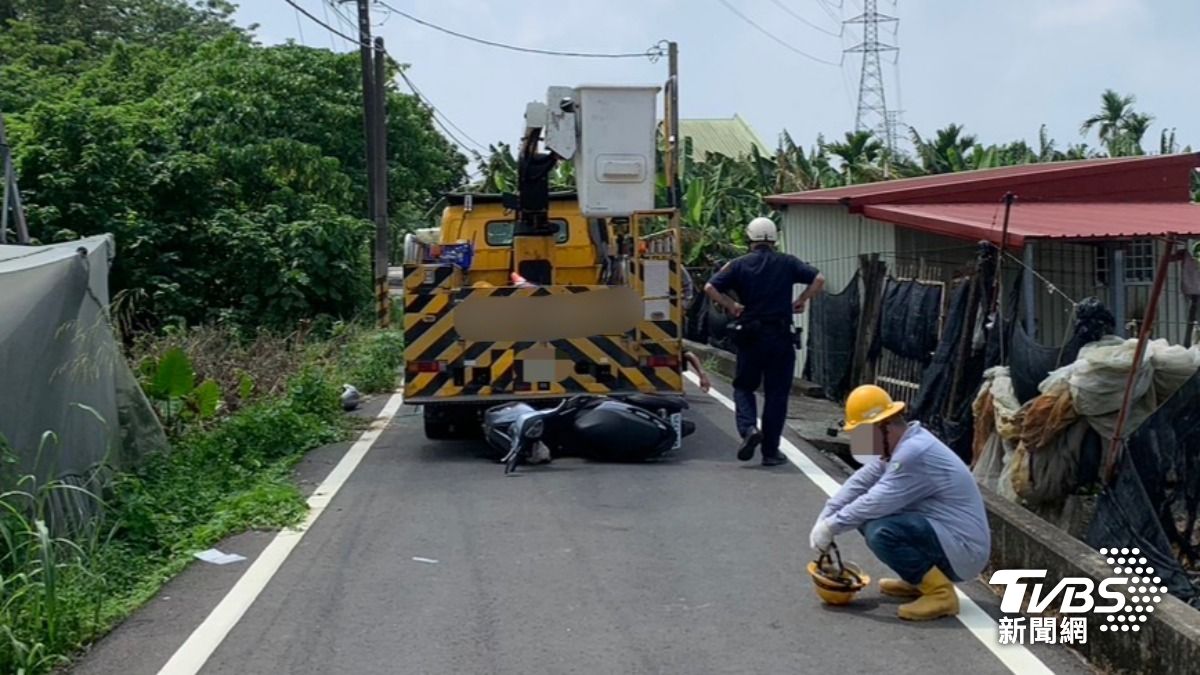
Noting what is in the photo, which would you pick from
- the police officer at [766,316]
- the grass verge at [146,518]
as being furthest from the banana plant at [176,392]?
the police officer at [766,316]

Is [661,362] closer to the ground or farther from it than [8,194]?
closer to the ground

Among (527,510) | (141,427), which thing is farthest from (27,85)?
(527,510)

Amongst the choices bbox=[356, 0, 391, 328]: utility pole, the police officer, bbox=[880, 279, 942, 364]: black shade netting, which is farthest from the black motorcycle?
bbox=[356, 0, 391, 328]: utility pole

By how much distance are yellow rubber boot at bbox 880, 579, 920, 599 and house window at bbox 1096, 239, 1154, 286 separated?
9287 mm

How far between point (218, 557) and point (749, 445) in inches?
171

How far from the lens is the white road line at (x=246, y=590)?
6.21m

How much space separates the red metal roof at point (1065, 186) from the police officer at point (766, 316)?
6250 millimetres

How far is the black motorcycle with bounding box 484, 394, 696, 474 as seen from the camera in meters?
11.1

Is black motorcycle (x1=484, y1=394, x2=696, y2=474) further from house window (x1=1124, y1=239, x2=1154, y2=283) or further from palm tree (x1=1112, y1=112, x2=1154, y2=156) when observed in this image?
palm tree (x1=1112, y1=112, x2=1154, y2=156)

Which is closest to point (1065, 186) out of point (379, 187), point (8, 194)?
point (8, 194)

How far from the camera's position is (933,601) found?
21.7 feet

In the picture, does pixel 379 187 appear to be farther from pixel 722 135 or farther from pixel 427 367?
pixel 722 135

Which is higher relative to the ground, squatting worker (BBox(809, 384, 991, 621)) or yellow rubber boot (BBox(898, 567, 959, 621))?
squatting worker (BBox(809, 384, 991, 621))

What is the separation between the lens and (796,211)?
20.8m
